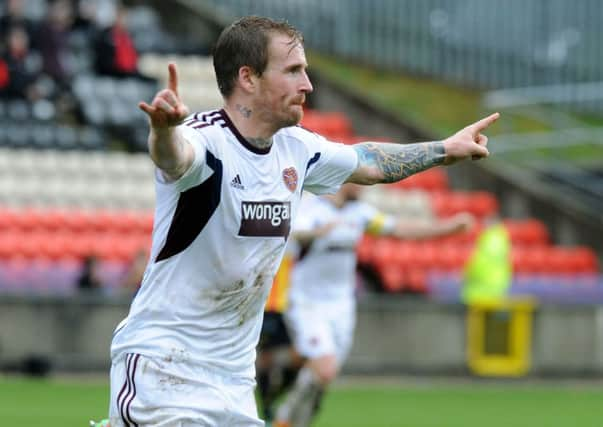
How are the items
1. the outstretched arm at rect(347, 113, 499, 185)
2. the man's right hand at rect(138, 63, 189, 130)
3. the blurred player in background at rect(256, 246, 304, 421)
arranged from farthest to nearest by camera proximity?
the blurred player in background at rect(256, 246, 304, 421) → the outstretched arm at rect(347, 113, 499, 185) → the man's right hand at rect(138, 63, 189, 130)

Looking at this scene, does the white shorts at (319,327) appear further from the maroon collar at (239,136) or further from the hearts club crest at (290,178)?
the maroon collar at (239,136)

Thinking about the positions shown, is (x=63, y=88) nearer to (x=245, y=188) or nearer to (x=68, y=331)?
(x=68, y=331)

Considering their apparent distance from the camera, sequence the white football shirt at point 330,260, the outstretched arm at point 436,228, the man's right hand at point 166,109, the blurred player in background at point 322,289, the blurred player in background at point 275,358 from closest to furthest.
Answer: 1. the man's right hand at point 166,109
2. the outstretched arm at point 436,228
3. the blurred player in background at point 322,289
4. the white football shirt at point 330,260
5. the blurred player in background at point 275,358

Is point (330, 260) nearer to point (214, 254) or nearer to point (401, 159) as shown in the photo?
point (401, 159)

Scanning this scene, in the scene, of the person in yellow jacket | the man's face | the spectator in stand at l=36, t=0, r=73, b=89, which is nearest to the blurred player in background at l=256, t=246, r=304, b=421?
the man's face

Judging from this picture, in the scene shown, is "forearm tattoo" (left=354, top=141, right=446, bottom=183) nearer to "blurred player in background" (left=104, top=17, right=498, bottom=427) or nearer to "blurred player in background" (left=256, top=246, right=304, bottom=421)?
"blurred player in background" (left=104, top=17, right=498, bottom=427)

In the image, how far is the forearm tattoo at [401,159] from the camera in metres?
6.09

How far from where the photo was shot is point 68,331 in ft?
53.5

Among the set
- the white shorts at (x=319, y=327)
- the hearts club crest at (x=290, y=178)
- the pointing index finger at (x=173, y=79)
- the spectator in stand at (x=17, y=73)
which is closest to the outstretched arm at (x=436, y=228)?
the white shorts at (x=319, y=327)

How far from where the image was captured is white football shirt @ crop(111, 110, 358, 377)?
17.2 ft

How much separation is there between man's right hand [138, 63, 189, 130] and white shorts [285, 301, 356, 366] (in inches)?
258

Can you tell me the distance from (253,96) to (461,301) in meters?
12.8

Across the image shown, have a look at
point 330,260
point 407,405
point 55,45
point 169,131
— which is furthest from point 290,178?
point 55,45

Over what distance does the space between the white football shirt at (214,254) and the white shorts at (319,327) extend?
5.69 m
